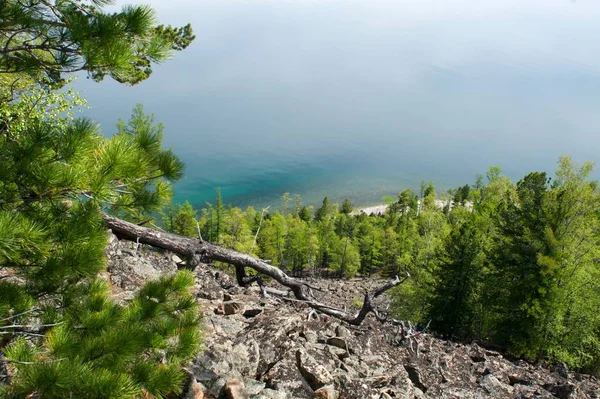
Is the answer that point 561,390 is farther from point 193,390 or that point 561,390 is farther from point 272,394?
point 193,390

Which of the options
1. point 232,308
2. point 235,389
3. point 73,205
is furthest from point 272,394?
point 73,205

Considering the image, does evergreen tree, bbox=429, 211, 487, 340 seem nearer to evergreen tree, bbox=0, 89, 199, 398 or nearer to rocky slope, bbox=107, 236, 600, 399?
rocky slope, bbox=107, 236, 600, 399

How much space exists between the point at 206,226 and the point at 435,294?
33096 mm

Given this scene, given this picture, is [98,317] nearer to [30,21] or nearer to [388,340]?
[30,21]

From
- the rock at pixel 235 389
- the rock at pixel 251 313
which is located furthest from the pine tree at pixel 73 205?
the rock at pixel 251 313

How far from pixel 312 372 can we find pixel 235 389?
5.14 feet

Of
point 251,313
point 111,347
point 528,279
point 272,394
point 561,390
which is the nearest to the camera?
point 111,347

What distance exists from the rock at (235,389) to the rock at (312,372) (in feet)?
4.29

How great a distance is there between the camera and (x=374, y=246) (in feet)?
208

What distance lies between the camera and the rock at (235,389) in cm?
527

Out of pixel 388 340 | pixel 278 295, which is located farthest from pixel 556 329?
pixel 278 295

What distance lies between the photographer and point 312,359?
6.75m

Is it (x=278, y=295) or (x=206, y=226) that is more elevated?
(x=278, y=295)

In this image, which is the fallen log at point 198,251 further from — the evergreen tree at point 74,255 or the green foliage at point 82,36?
the green foliage at point 82,36
